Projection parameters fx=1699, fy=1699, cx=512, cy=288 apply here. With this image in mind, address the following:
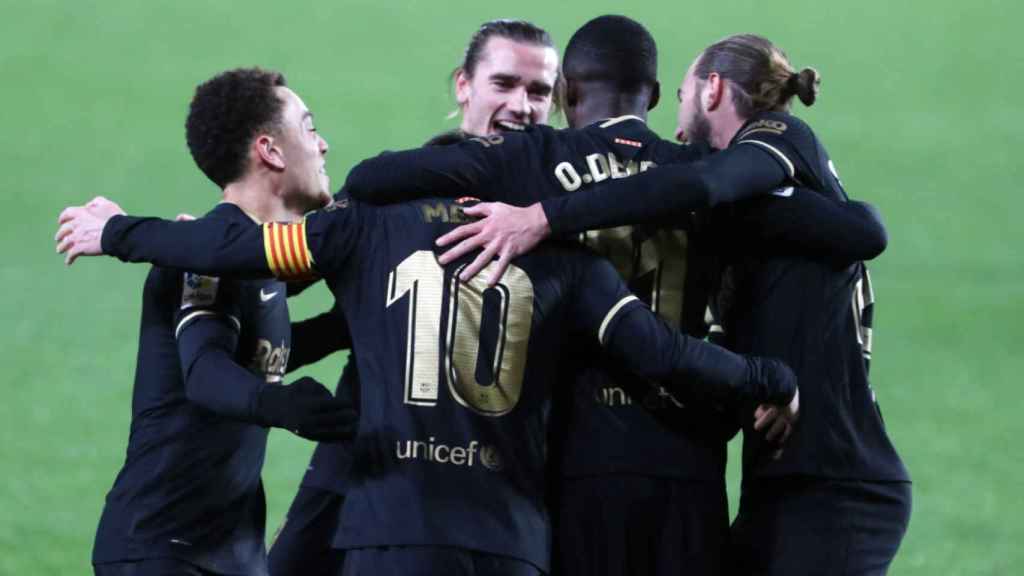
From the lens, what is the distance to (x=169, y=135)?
43.8 feet

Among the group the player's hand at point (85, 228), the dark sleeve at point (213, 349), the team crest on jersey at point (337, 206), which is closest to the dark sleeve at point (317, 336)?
the dark sleeve at point (213, 349)

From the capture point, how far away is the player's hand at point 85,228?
12.6 feet

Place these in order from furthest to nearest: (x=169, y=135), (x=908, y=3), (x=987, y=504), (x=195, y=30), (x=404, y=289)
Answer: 1. (x=908, y=3)
2. (x=195, y=30)
3. (x=169, y=135)
4. (x=987, y=504)
5. (x=404, y=289)

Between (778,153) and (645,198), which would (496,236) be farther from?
(778,153)

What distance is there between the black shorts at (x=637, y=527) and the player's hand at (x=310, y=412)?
64cm

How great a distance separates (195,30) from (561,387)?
36.9 feet

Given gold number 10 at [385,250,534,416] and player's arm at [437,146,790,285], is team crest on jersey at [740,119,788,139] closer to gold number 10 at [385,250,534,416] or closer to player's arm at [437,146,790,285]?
player's arm at [437,146,790,285]

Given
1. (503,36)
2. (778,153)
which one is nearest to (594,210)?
(778,153)

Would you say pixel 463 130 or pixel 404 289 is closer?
pixel 404 289

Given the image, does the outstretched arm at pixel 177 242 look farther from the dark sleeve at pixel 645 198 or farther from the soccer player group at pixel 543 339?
the dark sleeve at pixel 645 198

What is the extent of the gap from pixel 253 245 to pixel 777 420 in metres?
1.28

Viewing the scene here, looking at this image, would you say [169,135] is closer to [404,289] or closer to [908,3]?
[908,3]

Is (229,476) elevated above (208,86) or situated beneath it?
situated beneath

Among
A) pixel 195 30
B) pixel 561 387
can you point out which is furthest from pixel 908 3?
pixel 561 387
